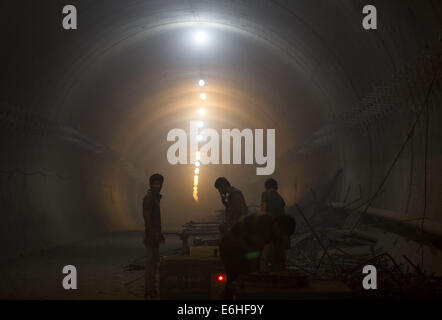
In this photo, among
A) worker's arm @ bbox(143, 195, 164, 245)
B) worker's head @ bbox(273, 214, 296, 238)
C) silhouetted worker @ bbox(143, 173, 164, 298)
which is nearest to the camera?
worker's head @ bbox(273, 214, 296, 238)

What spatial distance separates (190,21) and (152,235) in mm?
9685

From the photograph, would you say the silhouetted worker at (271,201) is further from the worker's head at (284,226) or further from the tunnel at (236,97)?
the worker's head at (284,226)

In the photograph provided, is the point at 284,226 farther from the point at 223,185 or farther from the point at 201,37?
the point at 201,37

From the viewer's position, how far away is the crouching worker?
7402mm

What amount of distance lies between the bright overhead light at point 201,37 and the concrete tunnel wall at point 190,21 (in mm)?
1502

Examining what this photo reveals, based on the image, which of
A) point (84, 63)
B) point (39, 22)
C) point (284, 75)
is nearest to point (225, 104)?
point (284, 75)

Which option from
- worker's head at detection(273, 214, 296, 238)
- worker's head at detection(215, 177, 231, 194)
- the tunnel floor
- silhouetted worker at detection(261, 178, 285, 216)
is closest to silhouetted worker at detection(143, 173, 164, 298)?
the tunnel floor

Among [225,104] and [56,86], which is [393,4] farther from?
[225,104]

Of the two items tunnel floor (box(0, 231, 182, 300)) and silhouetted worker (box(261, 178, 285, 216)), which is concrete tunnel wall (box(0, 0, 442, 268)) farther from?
silhouetted worker (box(261, 178, 285, 216))

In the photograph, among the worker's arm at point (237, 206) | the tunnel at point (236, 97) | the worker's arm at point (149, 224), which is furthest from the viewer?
the tunnel at point (236, 97)

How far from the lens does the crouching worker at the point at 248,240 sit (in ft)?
24.3

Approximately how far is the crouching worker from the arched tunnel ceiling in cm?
466

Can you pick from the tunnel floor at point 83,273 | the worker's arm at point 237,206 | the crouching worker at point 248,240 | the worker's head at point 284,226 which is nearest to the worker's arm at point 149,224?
the tunnel floor at point 83,273
